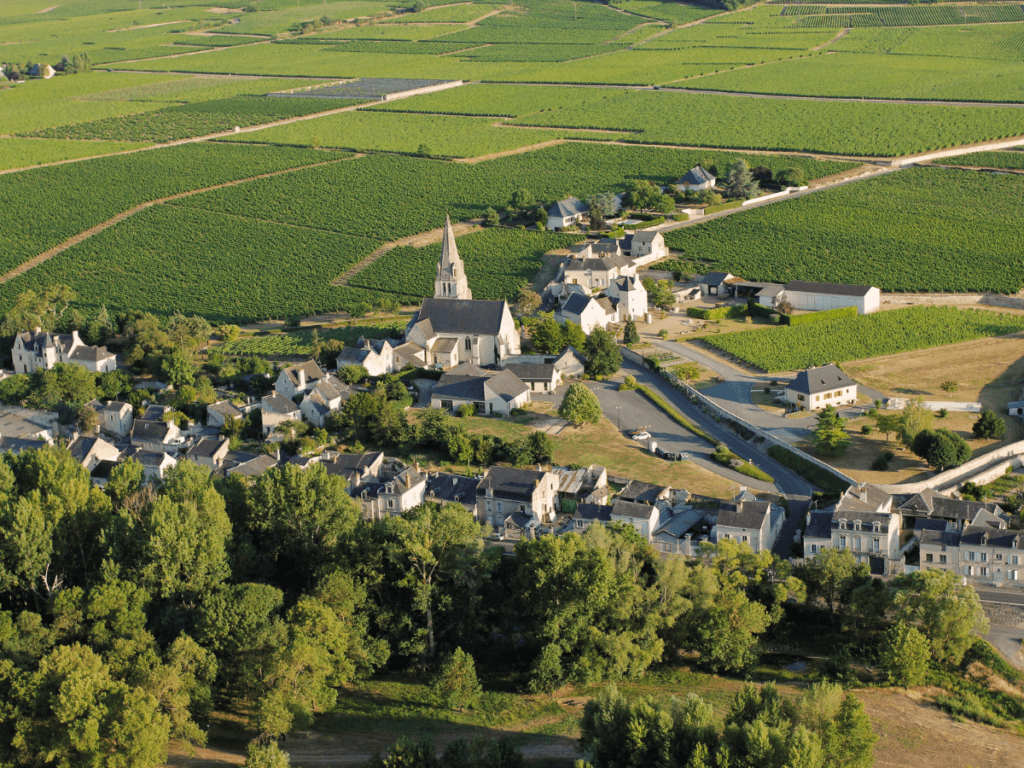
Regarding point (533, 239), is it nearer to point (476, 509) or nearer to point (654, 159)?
point (654, 159)

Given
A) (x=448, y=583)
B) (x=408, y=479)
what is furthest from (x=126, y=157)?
(x=448, y=583)

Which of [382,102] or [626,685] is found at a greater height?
[382,102]

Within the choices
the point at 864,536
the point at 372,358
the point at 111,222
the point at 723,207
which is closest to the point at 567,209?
the point at 723,207

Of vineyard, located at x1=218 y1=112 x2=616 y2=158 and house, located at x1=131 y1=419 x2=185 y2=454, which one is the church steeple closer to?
house, located at x1=131 y1=419 x2=185 y2=454

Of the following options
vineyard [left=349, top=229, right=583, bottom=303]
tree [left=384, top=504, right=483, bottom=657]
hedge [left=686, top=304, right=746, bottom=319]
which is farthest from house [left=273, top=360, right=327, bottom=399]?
hedge [left=686, top=304, right=746, bottom=319]

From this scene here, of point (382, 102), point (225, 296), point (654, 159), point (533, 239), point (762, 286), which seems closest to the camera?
point (762, 286)

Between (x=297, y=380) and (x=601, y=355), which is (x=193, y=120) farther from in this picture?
(x=601, y=355)

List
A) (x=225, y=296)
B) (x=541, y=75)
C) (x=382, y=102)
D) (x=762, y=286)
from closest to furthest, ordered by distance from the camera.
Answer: (x=762, y=286), (x=225, y=296), (x=382, y=102), (x=541, y=75)
